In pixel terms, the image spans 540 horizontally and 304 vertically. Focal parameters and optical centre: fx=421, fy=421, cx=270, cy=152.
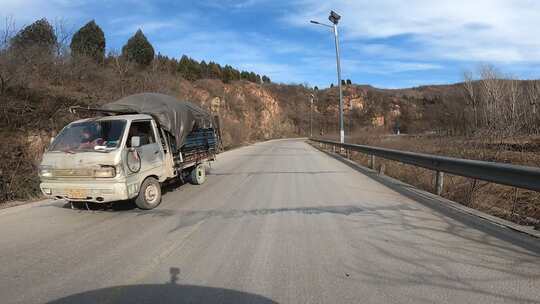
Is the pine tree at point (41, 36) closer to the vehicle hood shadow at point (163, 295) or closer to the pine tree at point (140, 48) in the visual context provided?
the pine tree at point (140, 48)

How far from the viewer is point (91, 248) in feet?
19.1

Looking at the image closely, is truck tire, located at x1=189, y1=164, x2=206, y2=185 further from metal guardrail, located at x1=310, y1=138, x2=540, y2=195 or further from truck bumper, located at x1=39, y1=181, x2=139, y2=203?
metal guardrail, located at x1=310, y1=138, x2=540, y2=195

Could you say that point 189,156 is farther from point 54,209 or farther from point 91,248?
point 91,248

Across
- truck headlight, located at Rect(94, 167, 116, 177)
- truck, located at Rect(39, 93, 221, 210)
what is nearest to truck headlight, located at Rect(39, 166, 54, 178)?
truck, located at Rect(39, 93, 221, 210)

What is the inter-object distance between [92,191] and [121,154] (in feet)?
2.76

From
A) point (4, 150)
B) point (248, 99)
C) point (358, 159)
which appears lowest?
point (358, 159)

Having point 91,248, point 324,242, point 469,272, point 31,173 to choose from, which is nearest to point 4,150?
point 31,173

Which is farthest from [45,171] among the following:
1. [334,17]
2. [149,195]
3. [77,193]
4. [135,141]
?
[334,17]

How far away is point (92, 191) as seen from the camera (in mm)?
7703

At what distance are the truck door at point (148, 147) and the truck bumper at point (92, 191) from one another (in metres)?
0.82

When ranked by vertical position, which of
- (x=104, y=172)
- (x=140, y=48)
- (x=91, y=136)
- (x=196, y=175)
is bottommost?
(x=196, y=175)

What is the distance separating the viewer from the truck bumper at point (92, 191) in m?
7.68

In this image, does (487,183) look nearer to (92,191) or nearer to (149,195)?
(149,195)

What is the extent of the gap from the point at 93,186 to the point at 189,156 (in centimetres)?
421
